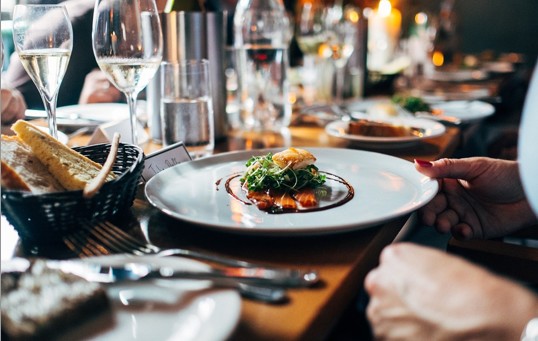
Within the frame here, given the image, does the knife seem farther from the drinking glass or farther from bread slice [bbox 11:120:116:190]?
the drinking glass

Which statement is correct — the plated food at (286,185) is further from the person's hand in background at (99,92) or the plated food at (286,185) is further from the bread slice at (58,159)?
the person's hand in background at (99,92)

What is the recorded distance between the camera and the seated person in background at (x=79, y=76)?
1.88m

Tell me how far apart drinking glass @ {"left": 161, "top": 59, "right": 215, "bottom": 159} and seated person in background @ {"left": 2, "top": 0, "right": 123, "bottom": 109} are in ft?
2.47

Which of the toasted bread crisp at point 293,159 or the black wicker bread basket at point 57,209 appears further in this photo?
the toasted bread crisp at point 293,159

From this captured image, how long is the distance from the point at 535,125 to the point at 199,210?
45cm

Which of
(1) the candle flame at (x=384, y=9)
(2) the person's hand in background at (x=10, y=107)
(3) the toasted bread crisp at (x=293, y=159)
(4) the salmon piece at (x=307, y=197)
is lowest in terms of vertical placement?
(4) the salmon piece at (x=307, y=197)

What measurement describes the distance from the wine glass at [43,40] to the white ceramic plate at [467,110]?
112 cm

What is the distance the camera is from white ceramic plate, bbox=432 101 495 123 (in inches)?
62.9

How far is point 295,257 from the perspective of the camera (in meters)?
0.65

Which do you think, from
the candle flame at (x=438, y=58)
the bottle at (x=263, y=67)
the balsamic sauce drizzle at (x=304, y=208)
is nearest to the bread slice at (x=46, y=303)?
the balsamic sauce drizzle at (x=304, y=208)

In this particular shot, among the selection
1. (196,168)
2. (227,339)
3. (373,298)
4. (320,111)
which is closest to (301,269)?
(373,298)

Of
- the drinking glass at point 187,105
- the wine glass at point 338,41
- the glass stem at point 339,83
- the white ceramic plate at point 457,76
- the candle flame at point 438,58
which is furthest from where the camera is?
the candle flame at point 438,58

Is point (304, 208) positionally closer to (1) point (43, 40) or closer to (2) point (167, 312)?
(2) point (167, 312)

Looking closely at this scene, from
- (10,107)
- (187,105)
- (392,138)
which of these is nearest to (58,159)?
(187,105)
